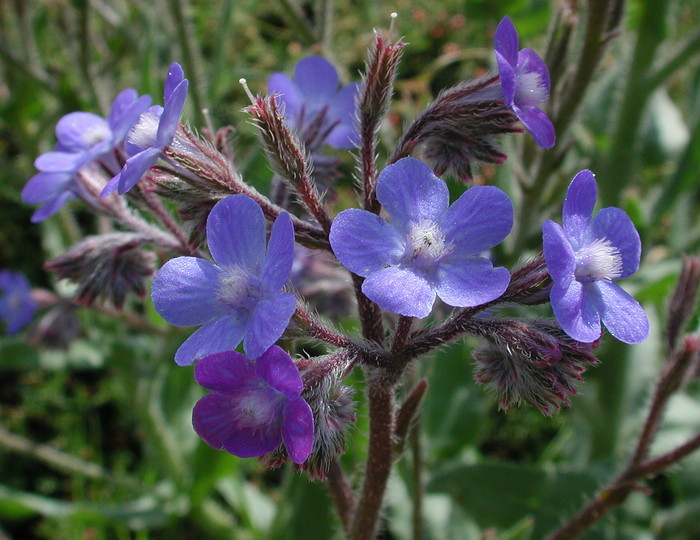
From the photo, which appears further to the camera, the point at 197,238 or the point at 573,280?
the point at 197,238

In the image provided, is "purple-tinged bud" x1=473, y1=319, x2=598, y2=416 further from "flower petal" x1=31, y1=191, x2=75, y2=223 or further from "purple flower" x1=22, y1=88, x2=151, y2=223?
"flower petal" x1=31, y1=191, x2=75, y2=223

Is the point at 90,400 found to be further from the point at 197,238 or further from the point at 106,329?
the point at 197,238

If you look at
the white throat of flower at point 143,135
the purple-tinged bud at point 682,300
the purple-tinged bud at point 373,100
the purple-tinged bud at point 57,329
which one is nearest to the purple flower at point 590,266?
the purple-tinged bud at point 373,100

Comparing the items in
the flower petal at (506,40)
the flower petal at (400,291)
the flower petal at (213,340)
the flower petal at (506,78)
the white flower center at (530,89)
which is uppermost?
the flower petal at (506,40)

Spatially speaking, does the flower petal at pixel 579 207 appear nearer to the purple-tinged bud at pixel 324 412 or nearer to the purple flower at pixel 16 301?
the purple-tinged bud at pixel 324 412

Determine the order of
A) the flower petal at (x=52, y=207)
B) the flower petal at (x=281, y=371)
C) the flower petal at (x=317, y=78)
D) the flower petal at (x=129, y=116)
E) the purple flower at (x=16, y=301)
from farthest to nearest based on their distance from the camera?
1. the purple flower at (x=16, y=301)
2. the flower petal at (x=317, y=78)
3. the flower petal at (x=52, y=207)
4. the flower petal at (x=129, y=116)
5. the flower petal at (x=281, y=371)

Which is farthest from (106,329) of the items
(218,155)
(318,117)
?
(218,155)

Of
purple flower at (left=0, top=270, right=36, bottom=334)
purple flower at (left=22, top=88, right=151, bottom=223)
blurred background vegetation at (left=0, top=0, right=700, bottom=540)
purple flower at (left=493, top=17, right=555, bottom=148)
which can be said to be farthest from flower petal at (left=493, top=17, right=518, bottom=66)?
purple flower at (left=0, top=270, right=36, bottom=334)
